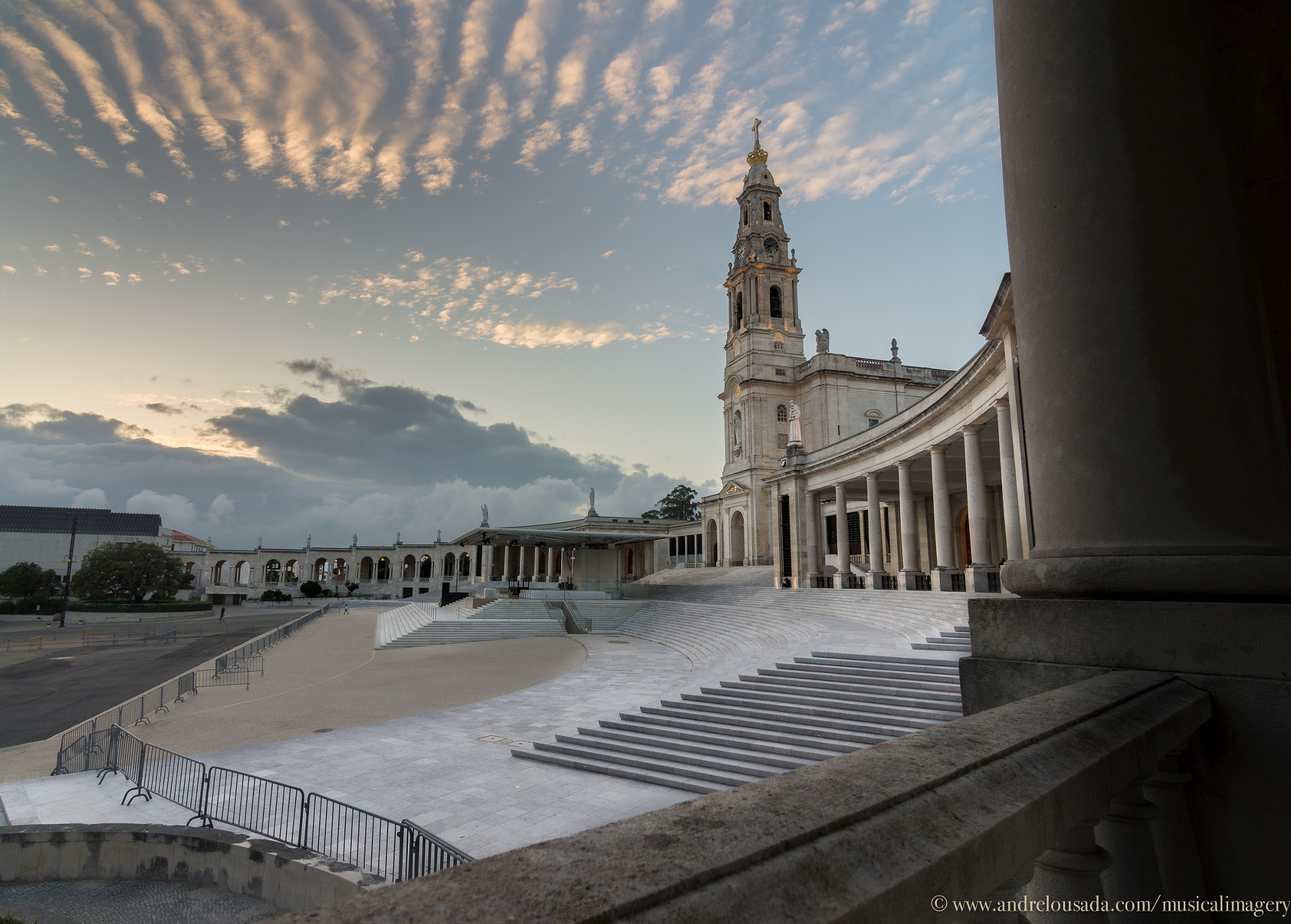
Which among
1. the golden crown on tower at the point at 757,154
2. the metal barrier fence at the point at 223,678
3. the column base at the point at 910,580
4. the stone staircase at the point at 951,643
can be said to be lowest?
the metal barrier fence at the point at 223,678

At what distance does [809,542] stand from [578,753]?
89.2 feet

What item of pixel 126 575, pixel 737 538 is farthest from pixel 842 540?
pixel 126 575

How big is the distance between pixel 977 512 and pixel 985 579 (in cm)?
216

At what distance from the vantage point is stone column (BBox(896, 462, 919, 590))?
28406 mm

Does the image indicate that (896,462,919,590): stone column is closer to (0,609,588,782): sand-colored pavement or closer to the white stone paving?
the white stone paving

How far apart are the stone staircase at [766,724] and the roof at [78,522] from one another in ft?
401

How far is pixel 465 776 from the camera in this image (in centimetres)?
1120

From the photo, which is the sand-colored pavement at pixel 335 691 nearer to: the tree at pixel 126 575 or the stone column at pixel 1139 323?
the stone column at pixel 1139 323

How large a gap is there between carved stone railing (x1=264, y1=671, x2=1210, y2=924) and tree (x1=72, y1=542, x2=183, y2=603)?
300 ft

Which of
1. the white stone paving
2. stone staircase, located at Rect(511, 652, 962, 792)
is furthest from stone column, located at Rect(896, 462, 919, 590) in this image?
stone staircase, located at Rect(511, 652, 962, 792)

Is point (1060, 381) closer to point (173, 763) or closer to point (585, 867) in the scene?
point (585, 867)

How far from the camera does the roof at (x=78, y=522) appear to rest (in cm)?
10600

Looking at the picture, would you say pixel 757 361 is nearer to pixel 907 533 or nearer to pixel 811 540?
pixel 811 540

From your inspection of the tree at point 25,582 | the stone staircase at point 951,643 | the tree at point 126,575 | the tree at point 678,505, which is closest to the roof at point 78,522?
the tree at point 25,582
